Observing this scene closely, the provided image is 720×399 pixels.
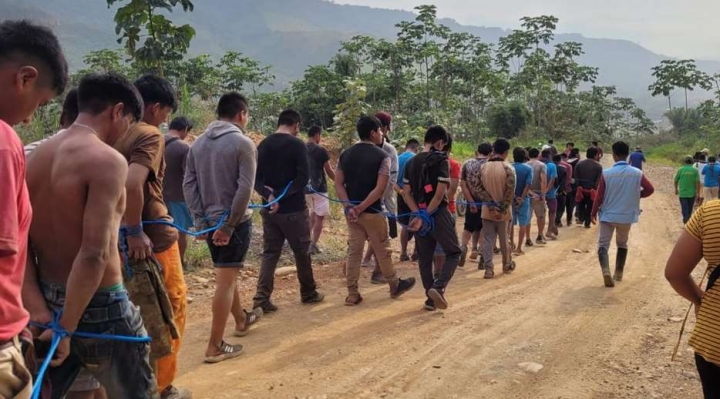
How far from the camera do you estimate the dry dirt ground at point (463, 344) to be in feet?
13.3

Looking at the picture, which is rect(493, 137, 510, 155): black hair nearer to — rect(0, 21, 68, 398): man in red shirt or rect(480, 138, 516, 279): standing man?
rect(480, 138, 516, 279): standing man

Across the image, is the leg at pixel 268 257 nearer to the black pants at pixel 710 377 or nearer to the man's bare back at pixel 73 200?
the man's bare back at pixel 73 200

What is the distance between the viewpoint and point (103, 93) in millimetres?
2492

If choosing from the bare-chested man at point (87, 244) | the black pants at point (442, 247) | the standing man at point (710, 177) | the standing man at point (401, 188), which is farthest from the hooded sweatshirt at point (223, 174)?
the standing man at point (710, 177)

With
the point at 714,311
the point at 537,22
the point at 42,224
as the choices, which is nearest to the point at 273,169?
the point at 42,224

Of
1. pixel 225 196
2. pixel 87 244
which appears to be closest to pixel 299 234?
pixel 225 196

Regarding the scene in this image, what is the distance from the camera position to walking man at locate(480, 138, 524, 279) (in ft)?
24.5

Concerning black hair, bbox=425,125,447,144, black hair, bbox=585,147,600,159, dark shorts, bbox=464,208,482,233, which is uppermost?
black hair, bbox=425,125,447,144

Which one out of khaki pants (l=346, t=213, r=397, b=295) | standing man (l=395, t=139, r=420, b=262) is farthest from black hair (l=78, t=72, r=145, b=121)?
standing man (l=395, t=139, r=420, b=262)

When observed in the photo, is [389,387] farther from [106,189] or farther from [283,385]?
[106,189]

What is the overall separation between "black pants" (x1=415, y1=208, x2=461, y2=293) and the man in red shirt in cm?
443

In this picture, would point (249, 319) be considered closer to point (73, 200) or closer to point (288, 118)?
point (288, 118)

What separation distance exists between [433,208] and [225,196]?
2.34 m

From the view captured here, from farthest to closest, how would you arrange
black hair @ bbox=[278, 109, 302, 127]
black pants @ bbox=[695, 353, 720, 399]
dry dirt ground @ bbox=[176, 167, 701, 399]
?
black hair @ bbox=[278, 109, 302, 127]
dry dirt ground @ bbox=[176, 167, 701, 399]
black pants @ bbox=[695, 353, 720, 399]
